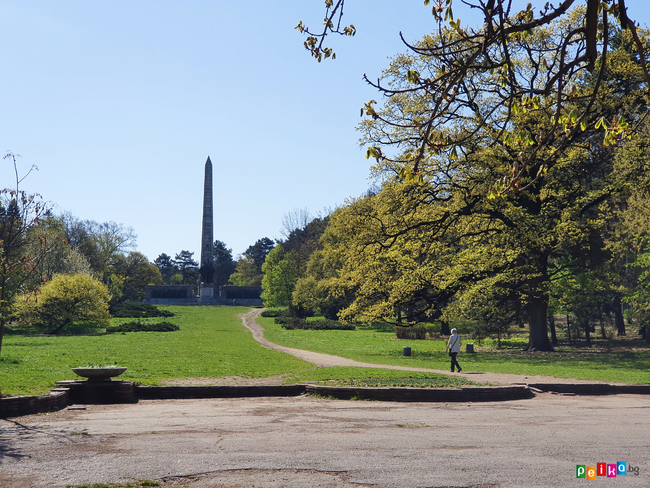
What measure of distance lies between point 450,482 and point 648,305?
2573 cm

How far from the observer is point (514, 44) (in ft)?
83.9

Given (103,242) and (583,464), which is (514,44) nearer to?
(583,464)

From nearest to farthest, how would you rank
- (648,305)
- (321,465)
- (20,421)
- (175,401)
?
(321,465) < (20,421) < (175,401) < (648,305)

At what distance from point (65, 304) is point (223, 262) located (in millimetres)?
99443

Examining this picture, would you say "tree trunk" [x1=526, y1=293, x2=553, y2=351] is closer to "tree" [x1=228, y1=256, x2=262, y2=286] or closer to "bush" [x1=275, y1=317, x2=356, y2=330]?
"bush" [x1=275, y1=317, x2=356, y2=330]

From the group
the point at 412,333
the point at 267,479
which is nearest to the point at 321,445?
the point at 267,479

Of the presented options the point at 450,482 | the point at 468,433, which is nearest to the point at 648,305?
the point at 468,433

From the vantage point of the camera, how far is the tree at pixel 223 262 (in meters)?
135

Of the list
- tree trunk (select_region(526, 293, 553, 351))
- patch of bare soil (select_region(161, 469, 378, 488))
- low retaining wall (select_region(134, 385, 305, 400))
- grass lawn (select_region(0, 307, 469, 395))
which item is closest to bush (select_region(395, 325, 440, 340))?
tree trunk (select_region(526, 293, 553, 351))

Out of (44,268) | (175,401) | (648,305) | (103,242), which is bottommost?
(175,401)

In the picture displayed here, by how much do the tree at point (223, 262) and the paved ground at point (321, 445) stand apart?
12466 centimetres

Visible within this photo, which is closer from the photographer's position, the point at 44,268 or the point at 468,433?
the point at 468,433

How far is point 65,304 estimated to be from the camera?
41.9m

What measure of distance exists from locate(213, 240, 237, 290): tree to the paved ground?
124661 millimetres
